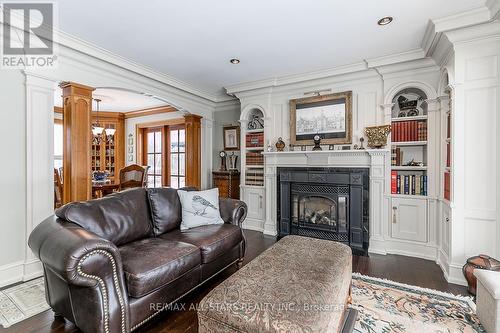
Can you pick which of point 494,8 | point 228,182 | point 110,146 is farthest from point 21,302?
point 110,146

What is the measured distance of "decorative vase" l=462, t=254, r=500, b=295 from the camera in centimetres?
215

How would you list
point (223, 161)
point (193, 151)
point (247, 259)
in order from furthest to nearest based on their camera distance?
point (223, 161) < point (193, 151) < point (247, 259)

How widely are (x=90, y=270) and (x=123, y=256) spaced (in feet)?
1.31

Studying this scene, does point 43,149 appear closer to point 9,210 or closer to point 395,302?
point 9,210

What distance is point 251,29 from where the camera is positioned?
2.54m

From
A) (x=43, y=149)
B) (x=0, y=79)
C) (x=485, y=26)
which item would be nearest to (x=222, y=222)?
(x=43, y=149)

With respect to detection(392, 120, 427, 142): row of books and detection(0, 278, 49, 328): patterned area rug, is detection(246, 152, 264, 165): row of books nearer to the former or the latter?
detection(392, 120, 427, 142): row of books

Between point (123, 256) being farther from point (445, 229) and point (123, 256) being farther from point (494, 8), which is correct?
point (494, 8)

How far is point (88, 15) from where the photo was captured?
7.50 ft

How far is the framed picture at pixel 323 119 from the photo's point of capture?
366 cm

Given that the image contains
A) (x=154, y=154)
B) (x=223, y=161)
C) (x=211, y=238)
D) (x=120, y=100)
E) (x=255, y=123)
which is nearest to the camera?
(x=211, y=238)

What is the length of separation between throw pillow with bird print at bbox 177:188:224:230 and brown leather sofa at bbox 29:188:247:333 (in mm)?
100

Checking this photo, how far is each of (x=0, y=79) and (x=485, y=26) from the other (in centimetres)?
458

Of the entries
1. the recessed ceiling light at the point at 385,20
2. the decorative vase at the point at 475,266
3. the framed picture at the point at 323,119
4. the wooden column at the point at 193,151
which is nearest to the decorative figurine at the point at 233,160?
the wooden column at the point at 193,151
